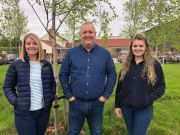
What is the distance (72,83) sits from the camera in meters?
4.96

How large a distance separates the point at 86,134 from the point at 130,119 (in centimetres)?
187

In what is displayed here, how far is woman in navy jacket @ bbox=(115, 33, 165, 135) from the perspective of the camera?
482 centimetres

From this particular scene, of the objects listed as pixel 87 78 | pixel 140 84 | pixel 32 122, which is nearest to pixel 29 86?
pixel 32 122

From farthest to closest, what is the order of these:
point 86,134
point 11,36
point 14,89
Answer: point 11,36
point 86,134
point 14,89

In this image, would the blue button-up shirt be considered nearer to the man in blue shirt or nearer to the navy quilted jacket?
the man in blue shirt

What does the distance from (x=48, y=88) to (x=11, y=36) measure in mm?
41414

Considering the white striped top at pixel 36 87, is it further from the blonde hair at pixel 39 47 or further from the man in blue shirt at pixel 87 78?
the man in blue shirt at pixel 87 78

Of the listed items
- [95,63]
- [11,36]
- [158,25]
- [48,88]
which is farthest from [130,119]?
[11,36]

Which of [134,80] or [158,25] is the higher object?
[158,25]

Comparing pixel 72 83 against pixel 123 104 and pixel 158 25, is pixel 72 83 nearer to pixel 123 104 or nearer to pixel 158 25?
pixel 123 104

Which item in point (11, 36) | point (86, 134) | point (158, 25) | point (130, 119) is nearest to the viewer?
point (130, 119)

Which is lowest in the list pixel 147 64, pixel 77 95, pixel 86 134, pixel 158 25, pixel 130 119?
pixel 86 134

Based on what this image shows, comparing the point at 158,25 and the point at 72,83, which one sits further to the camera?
the point at 158,25

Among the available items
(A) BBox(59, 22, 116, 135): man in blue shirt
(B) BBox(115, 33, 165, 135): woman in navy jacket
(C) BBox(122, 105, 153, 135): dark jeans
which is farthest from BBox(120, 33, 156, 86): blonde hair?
(C) BBox(122, 105, 153, 135): dark jeans
